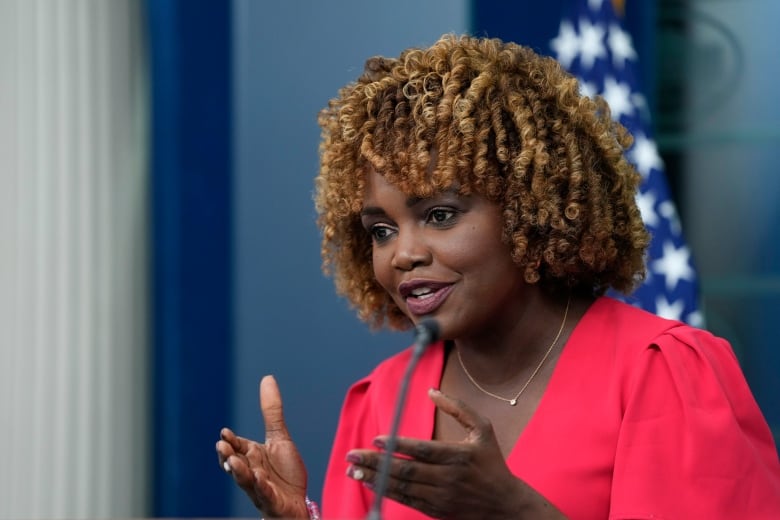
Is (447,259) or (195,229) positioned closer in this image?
(447,259)

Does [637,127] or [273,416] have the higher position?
[637,127]

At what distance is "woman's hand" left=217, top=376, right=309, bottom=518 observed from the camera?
2389mm

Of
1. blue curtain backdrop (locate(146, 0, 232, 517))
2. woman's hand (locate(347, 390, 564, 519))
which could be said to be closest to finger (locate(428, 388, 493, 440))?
woman's hand (locate(347, 390, 564, 519))

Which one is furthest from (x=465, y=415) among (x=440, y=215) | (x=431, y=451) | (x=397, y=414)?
(x=440, y=215)

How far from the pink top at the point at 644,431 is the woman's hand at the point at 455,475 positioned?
23 centimetres

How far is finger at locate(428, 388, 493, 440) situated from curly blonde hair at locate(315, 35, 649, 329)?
19.1 inches

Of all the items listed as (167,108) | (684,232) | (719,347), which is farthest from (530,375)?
(684,232)

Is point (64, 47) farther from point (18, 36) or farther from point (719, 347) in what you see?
point (719, 347)

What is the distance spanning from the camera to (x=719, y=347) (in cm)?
243

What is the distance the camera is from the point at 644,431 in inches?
91.1

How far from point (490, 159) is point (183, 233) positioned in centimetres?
178

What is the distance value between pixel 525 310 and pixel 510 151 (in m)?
0.34

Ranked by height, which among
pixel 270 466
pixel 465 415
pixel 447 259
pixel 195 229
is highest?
pixel 195 229

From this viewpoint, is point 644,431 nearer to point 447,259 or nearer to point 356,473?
point 447,259
